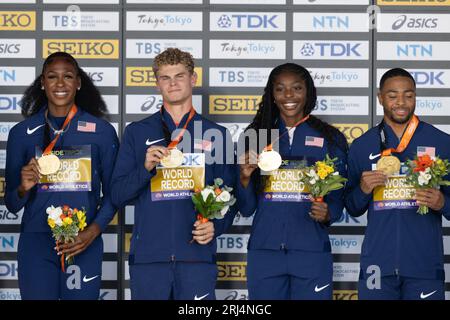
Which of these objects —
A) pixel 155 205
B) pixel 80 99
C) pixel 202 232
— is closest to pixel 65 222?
pixel 155 205

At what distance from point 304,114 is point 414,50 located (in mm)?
1509

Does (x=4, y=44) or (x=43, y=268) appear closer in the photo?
(x=43, y=268)

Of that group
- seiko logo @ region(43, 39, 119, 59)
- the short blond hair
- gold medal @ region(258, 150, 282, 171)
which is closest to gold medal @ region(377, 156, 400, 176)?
gold medal @ region(258, 150, 282, 171)

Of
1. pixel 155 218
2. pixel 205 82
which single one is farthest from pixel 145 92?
pixel 155 218

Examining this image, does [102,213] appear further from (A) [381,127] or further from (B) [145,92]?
(A) [381,127]

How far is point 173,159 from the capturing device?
5152 millimetres

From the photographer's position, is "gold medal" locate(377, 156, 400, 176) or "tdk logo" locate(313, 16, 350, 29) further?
"tdk logo" locate(313, 16, 350, 29)

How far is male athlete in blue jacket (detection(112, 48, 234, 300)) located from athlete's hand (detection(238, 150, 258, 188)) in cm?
9

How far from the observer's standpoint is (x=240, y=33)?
21.5ft

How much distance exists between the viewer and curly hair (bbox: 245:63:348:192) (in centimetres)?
544

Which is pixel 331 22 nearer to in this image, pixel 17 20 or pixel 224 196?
pixel 224 196

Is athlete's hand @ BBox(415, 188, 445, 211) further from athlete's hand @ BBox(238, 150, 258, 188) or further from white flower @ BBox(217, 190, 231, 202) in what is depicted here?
white flower @ BBox(217, 190, 231, 202)

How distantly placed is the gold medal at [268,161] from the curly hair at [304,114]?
164mm

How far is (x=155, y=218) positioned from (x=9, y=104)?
2.02 meters
